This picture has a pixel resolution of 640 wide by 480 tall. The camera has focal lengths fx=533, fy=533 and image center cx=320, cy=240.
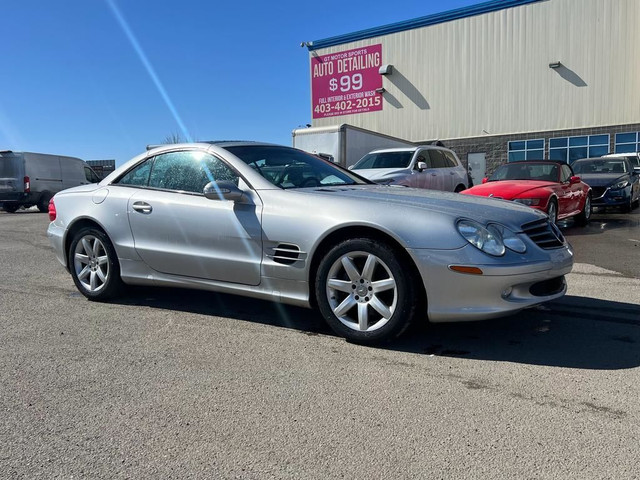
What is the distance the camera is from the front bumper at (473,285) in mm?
3311

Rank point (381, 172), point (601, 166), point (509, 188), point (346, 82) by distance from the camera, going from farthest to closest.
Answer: point (346, 82) < point (601, 166) < point (381, 172) < point (509, 188)

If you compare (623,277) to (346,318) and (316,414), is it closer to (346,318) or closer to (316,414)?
(346,318)

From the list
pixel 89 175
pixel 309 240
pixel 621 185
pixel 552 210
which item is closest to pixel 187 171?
pixel 309 240

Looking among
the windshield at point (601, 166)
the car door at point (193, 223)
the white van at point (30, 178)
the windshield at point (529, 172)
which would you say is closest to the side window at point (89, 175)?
the white van at point (30, 178)

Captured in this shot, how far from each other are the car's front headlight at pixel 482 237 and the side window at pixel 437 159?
8673 millimetres

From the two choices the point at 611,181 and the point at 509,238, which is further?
the point at 611,181

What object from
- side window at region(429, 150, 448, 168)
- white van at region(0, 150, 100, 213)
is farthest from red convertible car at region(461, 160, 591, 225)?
white van at region(0, 150, 100, 213)

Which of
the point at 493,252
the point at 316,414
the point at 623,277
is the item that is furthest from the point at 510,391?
the point at 623,277

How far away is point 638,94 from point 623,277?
21.0 meters

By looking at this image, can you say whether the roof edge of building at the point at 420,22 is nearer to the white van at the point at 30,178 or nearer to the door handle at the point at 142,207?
the white van at the point at 30,178

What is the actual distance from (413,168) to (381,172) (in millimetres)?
794

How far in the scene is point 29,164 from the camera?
18.2 metres

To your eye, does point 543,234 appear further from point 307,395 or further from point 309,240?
point 307,395

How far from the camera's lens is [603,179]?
43.5ft
